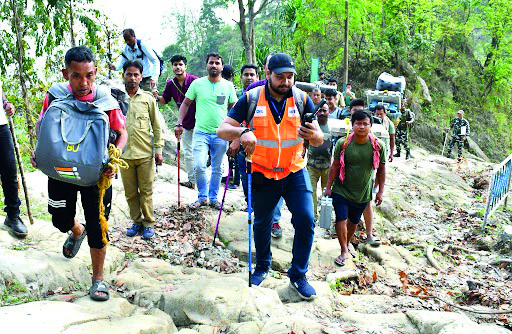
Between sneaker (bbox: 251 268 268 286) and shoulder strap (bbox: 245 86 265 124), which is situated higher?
shoulder strap (bbox: 245 86 265 124)

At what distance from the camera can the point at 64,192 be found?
3428mm

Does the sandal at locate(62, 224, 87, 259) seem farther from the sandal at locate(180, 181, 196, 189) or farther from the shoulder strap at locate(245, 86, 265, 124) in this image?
the sandal at locate(180, 181, 196, 189)

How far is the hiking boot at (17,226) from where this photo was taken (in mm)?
4531

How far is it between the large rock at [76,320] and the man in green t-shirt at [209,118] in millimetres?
3247

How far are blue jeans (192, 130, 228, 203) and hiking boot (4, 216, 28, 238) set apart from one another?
8.23 ft

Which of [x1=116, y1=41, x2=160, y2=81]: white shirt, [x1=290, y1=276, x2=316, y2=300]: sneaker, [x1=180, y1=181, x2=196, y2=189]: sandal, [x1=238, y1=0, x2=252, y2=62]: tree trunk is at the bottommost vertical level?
[x1=180, y1=181, x2=196, y2=189]: sandal

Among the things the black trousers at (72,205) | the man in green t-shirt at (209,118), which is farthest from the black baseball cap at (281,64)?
the man in green t-shirt at (209,118)

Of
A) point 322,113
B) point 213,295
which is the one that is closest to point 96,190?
point 213,295

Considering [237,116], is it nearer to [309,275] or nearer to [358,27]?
[309,275]

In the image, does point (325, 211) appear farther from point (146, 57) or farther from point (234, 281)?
point (146, 57)

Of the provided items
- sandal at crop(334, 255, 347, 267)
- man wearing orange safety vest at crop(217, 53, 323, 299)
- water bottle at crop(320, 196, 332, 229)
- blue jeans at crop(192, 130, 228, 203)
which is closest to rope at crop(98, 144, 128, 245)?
man wearing orange safety vest at crop(217, 53, 323, 299)

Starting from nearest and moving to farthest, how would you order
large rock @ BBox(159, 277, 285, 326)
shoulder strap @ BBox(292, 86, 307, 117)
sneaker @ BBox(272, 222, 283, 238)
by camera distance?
1. large rock @ BBox(159, 277, 285, 326)
2. shoulder strap @ BBox(292, 86, 307, 117)
3. sneaker @ BBox(272, 222, 283, 238)

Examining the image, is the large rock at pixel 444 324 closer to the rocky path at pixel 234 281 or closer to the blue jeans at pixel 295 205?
the rocky path at pixel 234 281

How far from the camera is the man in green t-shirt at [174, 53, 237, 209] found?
6.26 meters
